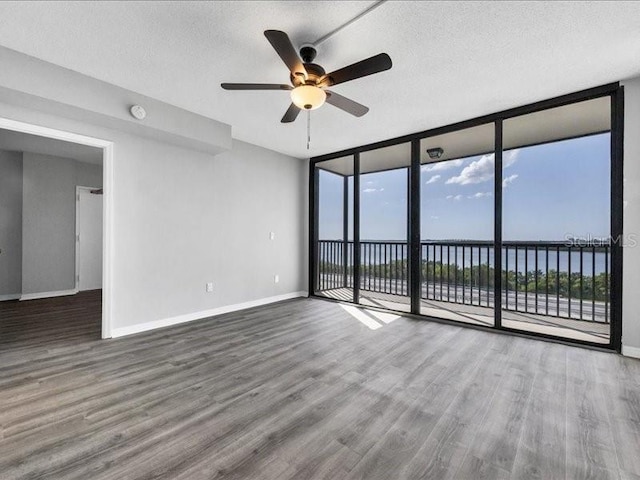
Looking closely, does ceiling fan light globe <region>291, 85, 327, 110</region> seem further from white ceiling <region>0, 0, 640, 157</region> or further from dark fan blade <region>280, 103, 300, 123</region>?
white ceiling <region>0, 0, 640, 157</region>

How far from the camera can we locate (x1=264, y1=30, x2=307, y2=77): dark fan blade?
171 centimetres

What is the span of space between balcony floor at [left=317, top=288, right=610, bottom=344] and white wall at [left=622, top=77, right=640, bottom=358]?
0.32 metres

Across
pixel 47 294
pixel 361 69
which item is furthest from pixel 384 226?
pixel 47 294

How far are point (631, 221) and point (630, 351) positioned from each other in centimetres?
121

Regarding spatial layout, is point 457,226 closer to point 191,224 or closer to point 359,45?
point 359,45

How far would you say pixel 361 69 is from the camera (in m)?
1.97

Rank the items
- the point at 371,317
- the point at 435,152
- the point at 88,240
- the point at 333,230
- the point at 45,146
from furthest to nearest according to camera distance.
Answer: the point at 88,240 < the point at 333,230 < the point at 45,146 < the point at 435,152 < the point at 371,317

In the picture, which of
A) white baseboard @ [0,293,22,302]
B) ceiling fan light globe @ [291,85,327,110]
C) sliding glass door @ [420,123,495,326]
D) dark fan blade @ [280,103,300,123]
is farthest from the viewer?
white baseboard @ [0,293,22,302]

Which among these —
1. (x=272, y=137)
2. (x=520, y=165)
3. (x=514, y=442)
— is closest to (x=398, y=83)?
(x=272, y=137)

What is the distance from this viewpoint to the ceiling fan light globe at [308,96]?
2.16 metres

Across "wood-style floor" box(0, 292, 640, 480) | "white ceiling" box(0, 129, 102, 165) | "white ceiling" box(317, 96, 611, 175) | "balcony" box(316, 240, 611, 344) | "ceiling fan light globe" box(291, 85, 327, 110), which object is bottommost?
"wood-style floor" box(0, 292, 640, 480)

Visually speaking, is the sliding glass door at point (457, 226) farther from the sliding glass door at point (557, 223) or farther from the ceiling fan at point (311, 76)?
the ceiling fan at point (311, 76)

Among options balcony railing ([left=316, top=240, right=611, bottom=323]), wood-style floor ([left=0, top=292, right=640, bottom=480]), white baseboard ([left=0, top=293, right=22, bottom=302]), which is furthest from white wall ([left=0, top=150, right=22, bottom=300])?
balcony railing ([left=316, top=240, right=611, bottom=323])

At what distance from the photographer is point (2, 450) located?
1.49 m
